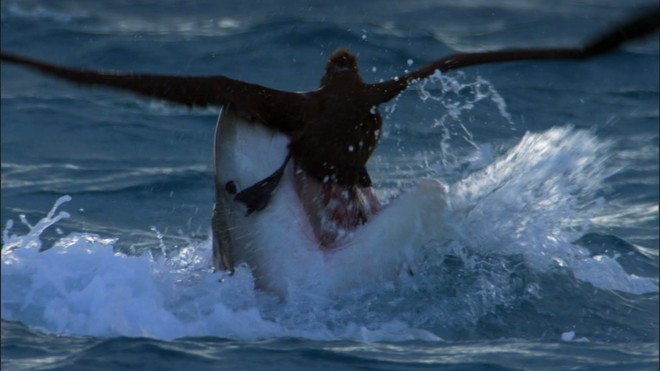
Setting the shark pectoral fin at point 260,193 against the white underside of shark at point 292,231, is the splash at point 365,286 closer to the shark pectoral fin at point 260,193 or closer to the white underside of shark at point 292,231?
the white underside of shark at point 292,231

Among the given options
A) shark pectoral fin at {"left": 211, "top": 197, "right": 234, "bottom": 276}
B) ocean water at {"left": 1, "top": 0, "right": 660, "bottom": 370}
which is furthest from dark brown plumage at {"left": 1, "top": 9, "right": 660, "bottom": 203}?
shark pectoral fin at {"left": 211, "top": 197, "right": 234, "bottom": 276}

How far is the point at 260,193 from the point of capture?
5988 millimetres

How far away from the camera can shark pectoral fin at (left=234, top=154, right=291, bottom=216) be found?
5.99 metres

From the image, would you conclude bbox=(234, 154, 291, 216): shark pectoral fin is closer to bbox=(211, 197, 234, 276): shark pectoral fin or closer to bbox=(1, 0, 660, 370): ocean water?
bbox=(211, 197, 234, 276): shark pectoral fin

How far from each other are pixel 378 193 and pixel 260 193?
902 mm

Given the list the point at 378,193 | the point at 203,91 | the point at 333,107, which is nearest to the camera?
the point at 203,91

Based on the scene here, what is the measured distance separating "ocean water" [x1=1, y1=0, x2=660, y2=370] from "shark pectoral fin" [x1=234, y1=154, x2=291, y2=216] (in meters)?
0.30

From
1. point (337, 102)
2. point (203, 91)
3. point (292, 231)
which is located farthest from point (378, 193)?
point (203, 91)

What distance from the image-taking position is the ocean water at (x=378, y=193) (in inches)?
229

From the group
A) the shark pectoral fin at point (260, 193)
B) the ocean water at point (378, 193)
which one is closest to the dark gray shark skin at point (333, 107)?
the shark pectoral fin at point (260, 193)

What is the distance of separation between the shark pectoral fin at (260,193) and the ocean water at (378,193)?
0.30 m

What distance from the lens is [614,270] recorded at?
7309 millimetres

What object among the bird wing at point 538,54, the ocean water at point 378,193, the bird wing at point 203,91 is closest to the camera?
the bird wing at point 203,91

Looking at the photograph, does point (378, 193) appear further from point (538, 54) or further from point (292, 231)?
point (538, 54)
